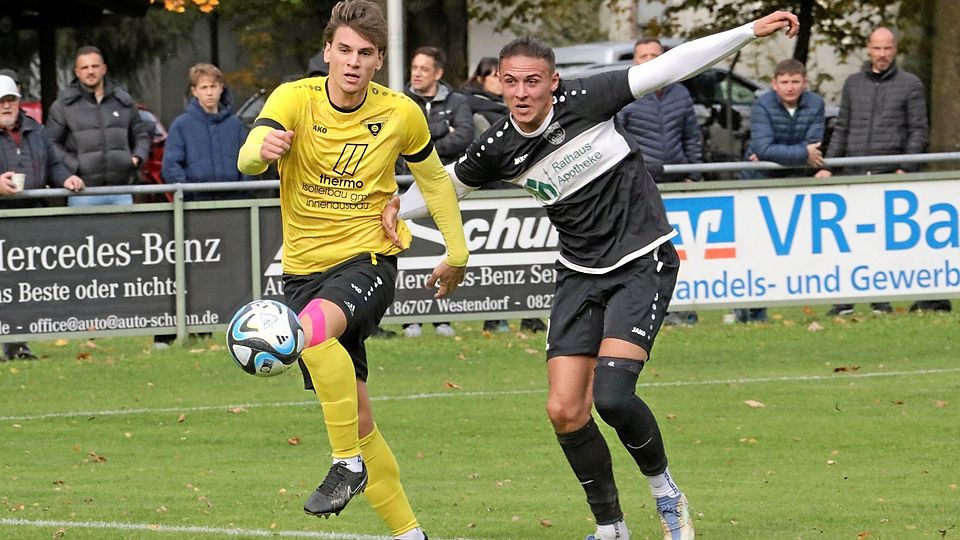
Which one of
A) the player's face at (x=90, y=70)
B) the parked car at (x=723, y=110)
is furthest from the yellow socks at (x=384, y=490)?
the parked car at (x=723, y=110)

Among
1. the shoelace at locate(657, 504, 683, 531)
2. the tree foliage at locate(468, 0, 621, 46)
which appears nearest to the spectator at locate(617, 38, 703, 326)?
the shoelace at locate(657, 504, 683, 531)

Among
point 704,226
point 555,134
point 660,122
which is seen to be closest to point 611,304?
point 555,134

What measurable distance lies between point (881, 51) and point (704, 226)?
2.32 metres

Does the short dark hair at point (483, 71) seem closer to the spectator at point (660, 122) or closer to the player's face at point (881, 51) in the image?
the spectator at point (660, 122)

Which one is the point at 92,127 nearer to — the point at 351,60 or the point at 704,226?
the point at 704,226

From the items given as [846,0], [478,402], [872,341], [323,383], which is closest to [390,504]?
[323,383]

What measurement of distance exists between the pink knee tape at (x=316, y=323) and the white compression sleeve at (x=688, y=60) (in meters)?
1.61

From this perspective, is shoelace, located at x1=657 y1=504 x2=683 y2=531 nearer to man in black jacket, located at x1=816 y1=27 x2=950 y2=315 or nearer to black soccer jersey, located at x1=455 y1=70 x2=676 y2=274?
black soccer jersey, located at x1=455 y1=70 x2=676 y2=274

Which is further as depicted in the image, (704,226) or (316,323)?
(704,226)

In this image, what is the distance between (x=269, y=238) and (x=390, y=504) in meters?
6.58

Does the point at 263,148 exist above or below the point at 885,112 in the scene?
above

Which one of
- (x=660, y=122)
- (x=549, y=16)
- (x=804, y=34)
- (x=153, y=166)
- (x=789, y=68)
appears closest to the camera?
(x=660, y=122)

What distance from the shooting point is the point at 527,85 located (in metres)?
7.10

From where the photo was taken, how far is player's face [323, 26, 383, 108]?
271 inches
